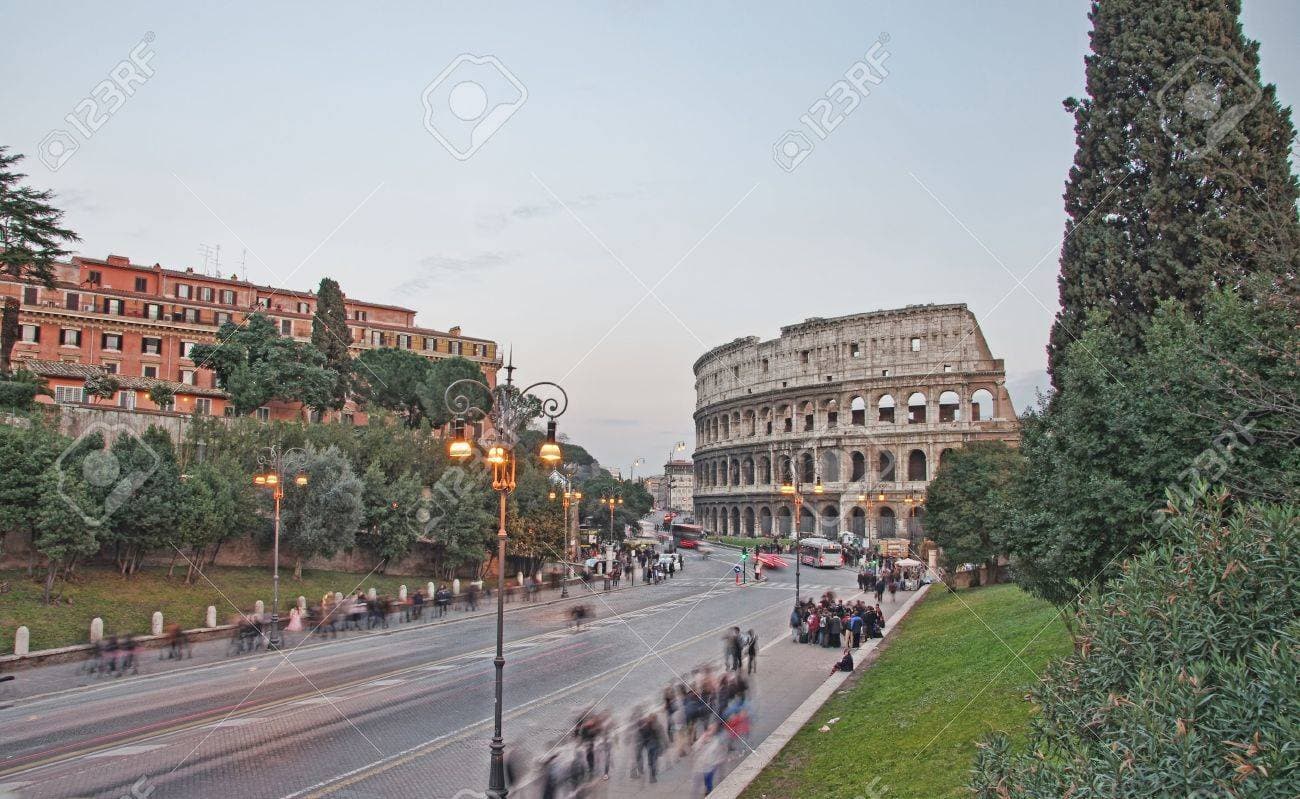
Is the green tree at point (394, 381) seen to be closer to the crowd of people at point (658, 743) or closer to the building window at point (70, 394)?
the building window at point (70, 394)

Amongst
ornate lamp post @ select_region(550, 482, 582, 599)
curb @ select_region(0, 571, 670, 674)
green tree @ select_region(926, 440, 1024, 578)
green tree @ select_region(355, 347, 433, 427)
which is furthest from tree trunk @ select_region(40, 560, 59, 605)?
green tree @ select_region(355, 347, 433, 427)

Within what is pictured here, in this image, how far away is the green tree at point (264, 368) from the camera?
51.4 metres

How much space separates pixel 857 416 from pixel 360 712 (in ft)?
249

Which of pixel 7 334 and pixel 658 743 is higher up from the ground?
pixel 7 334

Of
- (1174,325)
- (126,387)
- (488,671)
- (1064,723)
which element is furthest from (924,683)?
(126,387)

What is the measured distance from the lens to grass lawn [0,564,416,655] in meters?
24.3

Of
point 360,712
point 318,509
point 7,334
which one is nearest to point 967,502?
point 318,509

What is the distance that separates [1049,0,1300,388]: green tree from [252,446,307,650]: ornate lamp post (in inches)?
891

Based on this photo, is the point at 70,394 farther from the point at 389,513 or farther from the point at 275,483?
the point at 275,483

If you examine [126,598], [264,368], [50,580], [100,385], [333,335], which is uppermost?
[333,335]

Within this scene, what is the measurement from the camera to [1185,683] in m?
4.71

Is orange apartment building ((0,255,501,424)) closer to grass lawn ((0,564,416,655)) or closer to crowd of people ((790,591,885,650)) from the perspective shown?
grass lawn ((0,564,416,655))

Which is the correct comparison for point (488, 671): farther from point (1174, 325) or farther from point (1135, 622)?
point (1135, 622)

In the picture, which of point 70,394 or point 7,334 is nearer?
point 7,334
